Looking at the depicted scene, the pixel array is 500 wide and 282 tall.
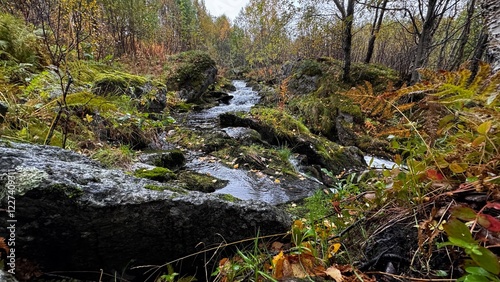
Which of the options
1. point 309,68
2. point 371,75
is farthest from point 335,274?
point 309,68

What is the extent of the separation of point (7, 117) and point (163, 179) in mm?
1580

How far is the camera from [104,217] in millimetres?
1338

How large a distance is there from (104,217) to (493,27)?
7.00 feet

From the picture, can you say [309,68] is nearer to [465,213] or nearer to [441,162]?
[441,162]

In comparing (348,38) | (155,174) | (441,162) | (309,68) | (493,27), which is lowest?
(155,174)

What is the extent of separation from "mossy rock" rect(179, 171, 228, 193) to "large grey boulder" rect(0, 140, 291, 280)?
159 cm

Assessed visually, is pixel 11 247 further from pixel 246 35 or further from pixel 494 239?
pixel 246 35

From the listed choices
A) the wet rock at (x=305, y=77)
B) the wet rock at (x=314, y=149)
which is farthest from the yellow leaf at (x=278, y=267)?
the wet rock at (x=305, y=77)

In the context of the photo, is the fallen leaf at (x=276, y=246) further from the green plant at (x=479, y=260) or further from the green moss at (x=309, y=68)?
the green moss at (x=309, y=68)

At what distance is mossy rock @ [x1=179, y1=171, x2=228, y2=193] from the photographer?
3.23 meters

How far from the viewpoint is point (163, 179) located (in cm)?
291

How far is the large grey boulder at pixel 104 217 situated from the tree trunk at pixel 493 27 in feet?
4.60

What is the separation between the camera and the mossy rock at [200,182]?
3.23 metres

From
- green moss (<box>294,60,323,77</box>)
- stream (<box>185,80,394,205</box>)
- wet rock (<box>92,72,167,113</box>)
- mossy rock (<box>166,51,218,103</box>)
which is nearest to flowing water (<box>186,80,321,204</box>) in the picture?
stream (<box>185,80,394,205</box>)
